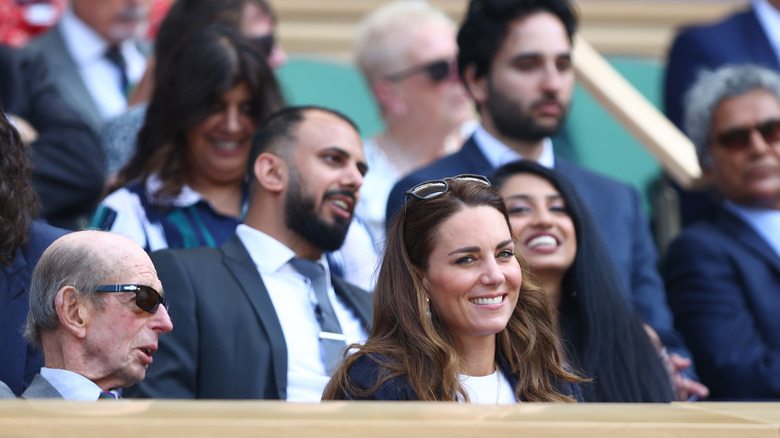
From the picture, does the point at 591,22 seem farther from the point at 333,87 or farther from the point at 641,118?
the point at 641,118

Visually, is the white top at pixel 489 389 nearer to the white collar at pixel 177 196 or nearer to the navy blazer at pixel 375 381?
the navy blazer at pixel 375 381

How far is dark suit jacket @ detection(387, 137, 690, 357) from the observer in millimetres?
4359

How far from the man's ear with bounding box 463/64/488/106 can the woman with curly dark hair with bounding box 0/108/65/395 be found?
1.88 metres

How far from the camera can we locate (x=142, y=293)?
282cm

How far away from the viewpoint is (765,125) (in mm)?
4914

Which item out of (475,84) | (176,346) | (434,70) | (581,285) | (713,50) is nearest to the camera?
(176,346)

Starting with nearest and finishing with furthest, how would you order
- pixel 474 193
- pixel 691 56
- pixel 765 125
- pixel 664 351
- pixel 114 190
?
pixel 474 193
pixel 664 351
pixel 114 190
pixel 765 125
pixel 691 56

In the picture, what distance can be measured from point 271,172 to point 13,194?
3.22ft

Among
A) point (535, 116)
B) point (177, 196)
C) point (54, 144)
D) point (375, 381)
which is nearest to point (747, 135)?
point (535, 116)

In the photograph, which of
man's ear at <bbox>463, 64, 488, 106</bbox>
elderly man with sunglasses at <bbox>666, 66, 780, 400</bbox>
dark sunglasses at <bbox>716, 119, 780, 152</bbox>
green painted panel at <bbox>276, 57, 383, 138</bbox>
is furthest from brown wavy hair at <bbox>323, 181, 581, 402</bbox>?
green painted panel at <bbox>276, 57, 383, 138</bbox>

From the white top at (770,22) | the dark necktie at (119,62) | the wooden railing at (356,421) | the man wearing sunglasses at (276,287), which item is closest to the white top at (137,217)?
the man wearing sunglasses at (276,287)

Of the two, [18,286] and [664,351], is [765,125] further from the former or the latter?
[18,286]

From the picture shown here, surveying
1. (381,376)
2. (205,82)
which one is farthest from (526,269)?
(205,82)

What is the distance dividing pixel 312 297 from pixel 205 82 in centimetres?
110
